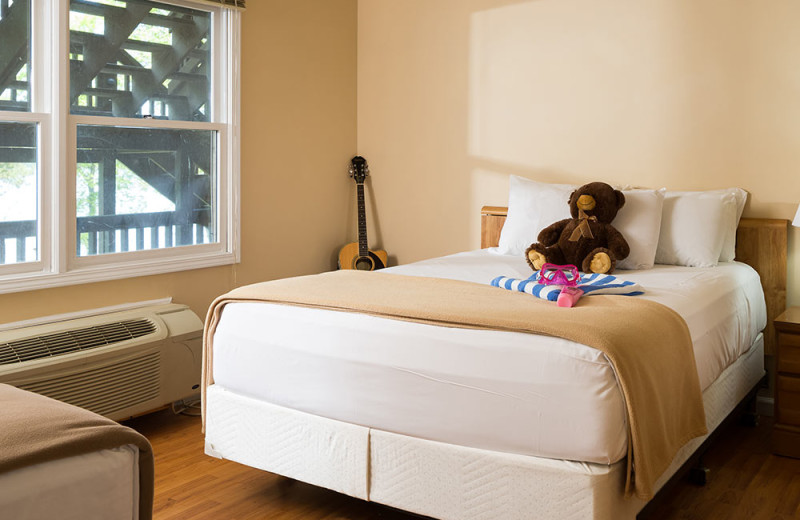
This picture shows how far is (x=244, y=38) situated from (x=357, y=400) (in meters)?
2.45

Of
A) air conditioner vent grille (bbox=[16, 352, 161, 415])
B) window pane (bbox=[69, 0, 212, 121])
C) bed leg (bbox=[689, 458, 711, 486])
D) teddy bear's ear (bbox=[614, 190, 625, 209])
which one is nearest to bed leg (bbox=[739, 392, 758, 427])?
bed leg (bbox=[689, 458, 711, 486])

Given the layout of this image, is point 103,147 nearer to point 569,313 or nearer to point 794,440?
point 569,313

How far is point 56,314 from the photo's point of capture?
316 centimetres

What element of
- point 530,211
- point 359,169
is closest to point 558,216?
point 530,211

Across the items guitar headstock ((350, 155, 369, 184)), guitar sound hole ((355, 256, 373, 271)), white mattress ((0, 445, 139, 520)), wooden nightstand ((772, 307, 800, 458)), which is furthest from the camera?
guitar headstock ((350, 155, 369, 184))

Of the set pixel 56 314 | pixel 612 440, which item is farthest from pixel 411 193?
pixel 612 440

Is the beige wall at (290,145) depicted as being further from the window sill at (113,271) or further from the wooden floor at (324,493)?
the wooden floor at (324,493)

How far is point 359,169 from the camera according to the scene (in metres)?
4.64

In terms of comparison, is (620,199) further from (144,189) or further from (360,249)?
(144,189)

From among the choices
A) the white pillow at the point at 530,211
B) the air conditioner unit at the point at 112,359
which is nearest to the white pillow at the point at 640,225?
the white pillow at the point at 530,211

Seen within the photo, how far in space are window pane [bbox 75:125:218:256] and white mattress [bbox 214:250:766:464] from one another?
3.92ft

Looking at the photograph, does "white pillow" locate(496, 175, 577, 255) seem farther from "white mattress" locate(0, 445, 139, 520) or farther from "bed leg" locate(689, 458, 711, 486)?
"white mattress" locate(0, 445, 139, 520)

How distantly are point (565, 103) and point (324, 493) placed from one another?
240 cm

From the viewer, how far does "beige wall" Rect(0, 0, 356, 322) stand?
3971 mm
